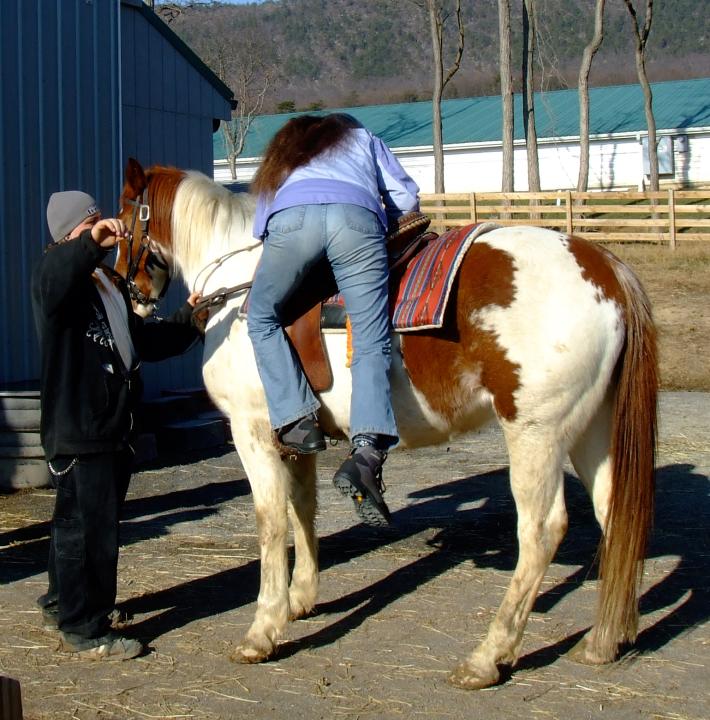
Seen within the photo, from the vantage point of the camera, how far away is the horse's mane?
4.79 m

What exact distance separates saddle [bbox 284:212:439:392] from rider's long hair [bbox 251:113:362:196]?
43 centimetres

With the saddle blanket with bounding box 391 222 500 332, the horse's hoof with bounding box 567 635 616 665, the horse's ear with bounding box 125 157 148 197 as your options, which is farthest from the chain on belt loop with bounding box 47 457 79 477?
the horse's hoof with bounding box 567 635 616 665

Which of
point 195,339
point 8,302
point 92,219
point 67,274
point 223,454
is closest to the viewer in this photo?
point 67,274

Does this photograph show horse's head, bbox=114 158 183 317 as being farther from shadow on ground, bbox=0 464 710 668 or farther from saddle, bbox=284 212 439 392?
shadow on ground, bbox=0 464 710 668

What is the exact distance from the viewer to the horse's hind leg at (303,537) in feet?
16.0

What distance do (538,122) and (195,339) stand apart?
39836mm

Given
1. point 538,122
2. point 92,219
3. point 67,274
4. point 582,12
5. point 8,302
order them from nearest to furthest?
1. point 67,274
2. point 92,219
3. point 8,302
4. point 538,122
5. point 582,12

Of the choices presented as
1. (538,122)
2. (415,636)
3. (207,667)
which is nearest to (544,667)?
(415,636)

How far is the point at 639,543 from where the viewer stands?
4.18m

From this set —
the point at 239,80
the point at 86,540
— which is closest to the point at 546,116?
the point at 239,80

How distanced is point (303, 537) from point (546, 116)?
4015 centimetres

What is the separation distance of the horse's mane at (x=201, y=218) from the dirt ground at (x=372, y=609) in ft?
5.84

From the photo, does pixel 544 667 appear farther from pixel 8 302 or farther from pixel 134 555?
pixel 8 302

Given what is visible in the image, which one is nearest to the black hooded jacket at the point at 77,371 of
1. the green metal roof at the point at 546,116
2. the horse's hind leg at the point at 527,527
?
the horse's hind leg at the point at 527,527
